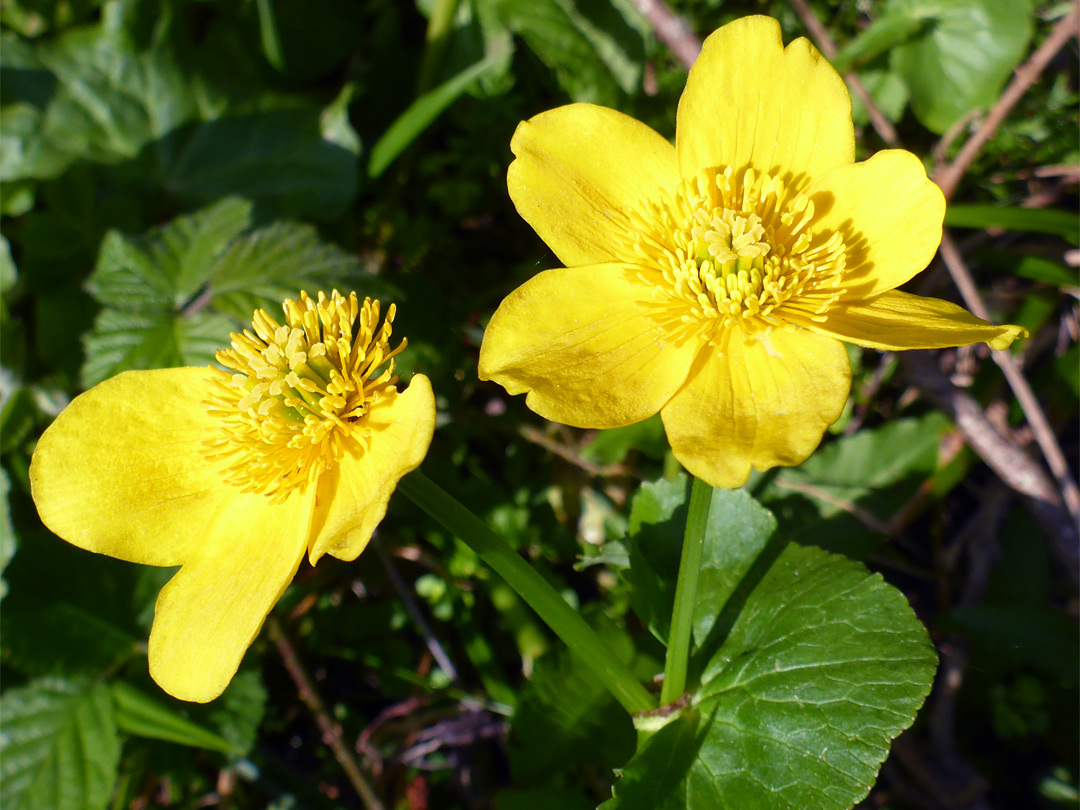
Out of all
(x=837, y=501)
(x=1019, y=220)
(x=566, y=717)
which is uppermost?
(x=1019, y=220)

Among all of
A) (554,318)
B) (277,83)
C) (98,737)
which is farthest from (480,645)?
(277,83)

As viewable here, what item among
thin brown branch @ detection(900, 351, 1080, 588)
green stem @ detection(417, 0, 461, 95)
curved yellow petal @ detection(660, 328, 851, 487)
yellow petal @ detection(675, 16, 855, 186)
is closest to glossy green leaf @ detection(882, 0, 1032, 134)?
thin brown branch @ detection(900, 351, 1080, 588)

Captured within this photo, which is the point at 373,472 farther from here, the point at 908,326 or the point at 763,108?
the point at 763,108

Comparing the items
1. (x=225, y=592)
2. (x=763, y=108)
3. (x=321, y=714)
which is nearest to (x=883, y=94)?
(x=763, y=108)

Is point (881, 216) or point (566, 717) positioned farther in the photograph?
point (566, 717)

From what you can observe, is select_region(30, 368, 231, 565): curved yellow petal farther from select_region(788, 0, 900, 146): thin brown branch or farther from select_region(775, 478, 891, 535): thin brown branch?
select_region(788, 0, 900, 146): thin brown branch

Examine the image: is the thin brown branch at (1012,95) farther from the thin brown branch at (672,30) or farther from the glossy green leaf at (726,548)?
the glossy green leaf at (726,548)
